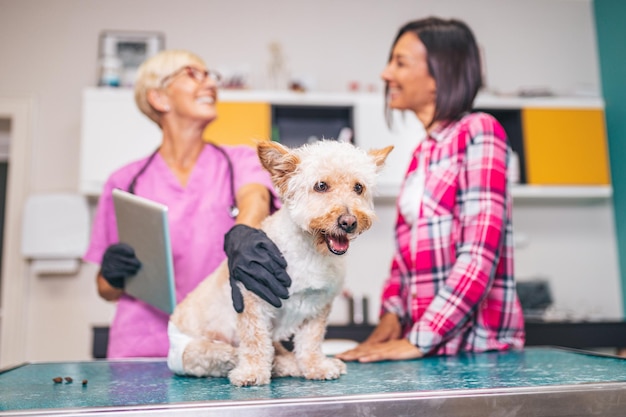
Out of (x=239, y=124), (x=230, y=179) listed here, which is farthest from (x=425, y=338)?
(x=239, y=124)

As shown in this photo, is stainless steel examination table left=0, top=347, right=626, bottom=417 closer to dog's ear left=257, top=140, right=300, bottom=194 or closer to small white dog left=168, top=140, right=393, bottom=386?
small white dog left=168, top=140, right=393, bottom=386

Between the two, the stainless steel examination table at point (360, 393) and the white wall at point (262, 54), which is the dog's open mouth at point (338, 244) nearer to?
the stainless steel examination table at point (360, 393)

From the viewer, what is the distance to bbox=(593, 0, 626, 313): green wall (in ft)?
10.9

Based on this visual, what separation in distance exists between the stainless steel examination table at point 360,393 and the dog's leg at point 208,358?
0.02m

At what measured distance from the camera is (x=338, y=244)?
83cm

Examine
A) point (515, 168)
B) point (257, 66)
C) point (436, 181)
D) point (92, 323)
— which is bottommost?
point (92, 323)

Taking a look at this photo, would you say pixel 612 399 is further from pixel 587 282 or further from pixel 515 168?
pixel 587 282

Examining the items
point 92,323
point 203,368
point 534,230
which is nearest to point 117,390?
point 203,368

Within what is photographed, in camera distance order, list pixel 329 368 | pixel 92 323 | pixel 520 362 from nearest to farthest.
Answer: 1. pixel 329 368
2. pixel 520 362
3. pixel 92 323

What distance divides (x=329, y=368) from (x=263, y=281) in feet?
0.62

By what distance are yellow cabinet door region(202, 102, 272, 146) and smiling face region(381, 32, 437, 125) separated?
1461 millimetres

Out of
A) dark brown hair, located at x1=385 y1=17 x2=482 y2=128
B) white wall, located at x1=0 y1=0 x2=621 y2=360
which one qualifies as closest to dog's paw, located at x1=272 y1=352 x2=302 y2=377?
dark brown hair, located at x1=385 y1=17 x2=482 y2=128

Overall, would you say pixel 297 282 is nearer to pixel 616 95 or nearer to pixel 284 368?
pixel 284 368

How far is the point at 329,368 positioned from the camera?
920 mm
